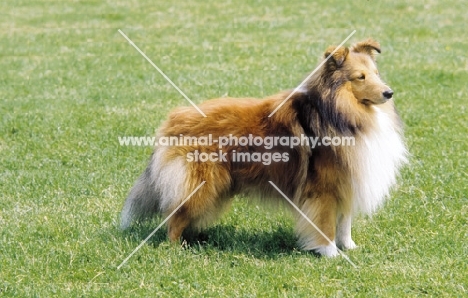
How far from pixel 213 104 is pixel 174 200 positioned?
845 mm

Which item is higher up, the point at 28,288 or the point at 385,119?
the point at 385,119

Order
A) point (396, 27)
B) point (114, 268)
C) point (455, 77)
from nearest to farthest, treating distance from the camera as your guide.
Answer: point (114, 268) < point (455, 77) < point (396, 27)

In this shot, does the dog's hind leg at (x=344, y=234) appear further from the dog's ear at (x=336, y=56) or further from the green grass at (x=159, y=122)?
the dog's ear at (x=336, y=56)

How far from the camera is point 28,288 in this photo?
4750 millimetres

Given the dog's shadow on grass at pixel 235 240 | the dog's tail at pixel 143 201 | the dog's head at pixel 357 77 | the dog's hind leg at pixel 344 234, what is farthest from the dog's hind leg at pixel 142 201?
the dog's head at pixel 357 77

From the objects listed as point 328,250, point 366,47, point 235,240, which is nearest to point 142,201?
point 235,240

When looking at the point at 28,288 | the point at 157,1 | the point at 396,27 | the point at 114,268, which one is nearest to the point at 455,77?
the point at 396,27

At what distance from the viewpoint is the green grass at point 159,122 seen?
4.95m

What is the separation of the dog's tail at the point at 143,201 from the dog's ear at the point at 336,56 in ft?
5.31

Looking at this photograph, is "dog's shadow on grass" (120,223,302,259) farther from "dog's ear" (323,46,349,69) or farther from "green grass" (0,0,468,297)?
"dog's ear" (323,46,349,69)

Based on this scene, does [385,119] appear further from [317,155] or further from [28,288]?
[28,288]

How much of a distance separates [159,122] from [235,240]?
3.36 meters

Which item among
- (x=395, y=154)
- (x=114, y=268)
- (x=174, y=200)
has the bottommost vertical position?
(x=114, y=268)

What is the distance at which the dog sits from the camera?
16.6ft
